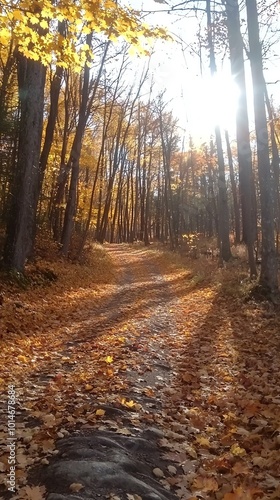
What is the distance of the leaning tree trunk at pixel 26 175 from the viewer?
1066 cm

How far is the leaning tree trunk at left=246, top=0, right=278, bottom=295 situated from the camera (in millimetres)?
10555

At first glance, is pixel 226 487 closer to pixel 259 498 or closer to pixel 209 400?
pixel 259 498

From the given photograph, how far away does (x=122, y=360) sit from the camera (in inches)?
267

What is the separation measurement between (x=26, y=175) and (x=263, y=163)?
595 cm

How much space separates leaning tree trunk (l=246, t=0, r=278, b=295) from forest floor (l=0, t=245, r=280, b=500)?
89 cm

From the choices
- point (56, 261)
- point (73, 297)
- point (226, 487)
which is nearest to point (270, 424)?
point (226, 487)

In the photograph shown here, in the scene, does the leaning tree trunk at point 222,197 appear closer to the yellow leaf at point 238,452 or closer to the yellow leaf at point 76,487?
the yellow leaf at point 238,452

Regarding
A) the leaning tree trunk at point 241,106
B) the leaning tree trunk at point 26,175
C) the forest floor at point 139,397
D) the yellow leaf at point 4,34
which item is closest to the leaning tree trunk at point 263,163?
the forest floor at point 139,397

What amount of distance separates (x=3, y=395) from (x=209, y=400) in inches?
102

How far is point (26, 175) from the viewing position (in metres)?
10.9

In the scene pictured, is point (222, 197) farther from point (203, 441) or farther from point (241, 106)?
point (203, 441)

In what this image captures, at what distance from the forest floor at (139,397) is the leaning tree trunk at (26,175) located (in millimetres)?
1043

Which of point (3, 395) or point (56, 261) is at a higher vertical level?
point (56, 261)

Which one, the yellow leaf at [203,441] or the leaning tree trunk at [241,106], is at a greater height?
the leaning tree trunk at [241,106]
